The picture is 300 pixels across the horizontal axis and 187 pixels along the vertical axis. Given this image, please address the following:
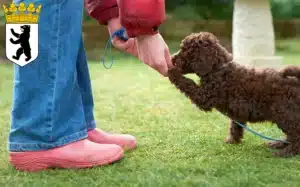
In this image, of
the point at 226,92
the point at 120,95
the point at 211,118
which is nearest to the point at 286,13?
the point at 120,95

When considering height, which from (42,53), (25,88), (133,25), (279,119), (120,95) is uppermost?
(133,25)

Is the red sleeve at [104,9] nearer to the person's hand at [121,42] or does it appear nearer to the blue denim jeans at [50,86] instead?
the person's hand at [121,42]

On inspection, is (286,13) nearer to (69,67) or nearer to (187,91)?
(187,91)

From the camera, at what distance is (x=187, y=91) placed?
236cm

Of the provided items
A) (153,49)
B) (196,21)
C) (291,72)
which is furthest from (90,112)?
(196,21)

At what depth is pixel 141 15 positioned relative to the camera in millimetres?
1833

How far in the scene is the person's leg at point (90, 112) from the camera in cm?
229

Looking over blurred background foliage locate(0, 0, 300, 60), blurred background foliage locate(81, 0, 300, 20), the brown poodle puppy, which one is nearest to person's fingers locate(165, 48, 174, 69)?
the brown poodle puppy

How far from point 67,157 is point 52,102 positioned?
23 centimetres

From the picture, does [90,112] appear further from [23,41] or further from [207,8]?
[207,8]

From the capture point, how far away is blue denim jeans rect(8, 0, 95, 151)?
6.32 ft

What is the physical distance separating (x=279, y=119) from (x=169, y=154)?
0.50 meters

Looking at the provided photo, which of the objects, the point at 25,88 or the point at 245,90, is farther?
the point at 245,90

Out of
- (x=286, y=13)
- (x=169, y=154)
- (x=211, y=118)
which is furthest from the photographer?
(x=286, y=13)
